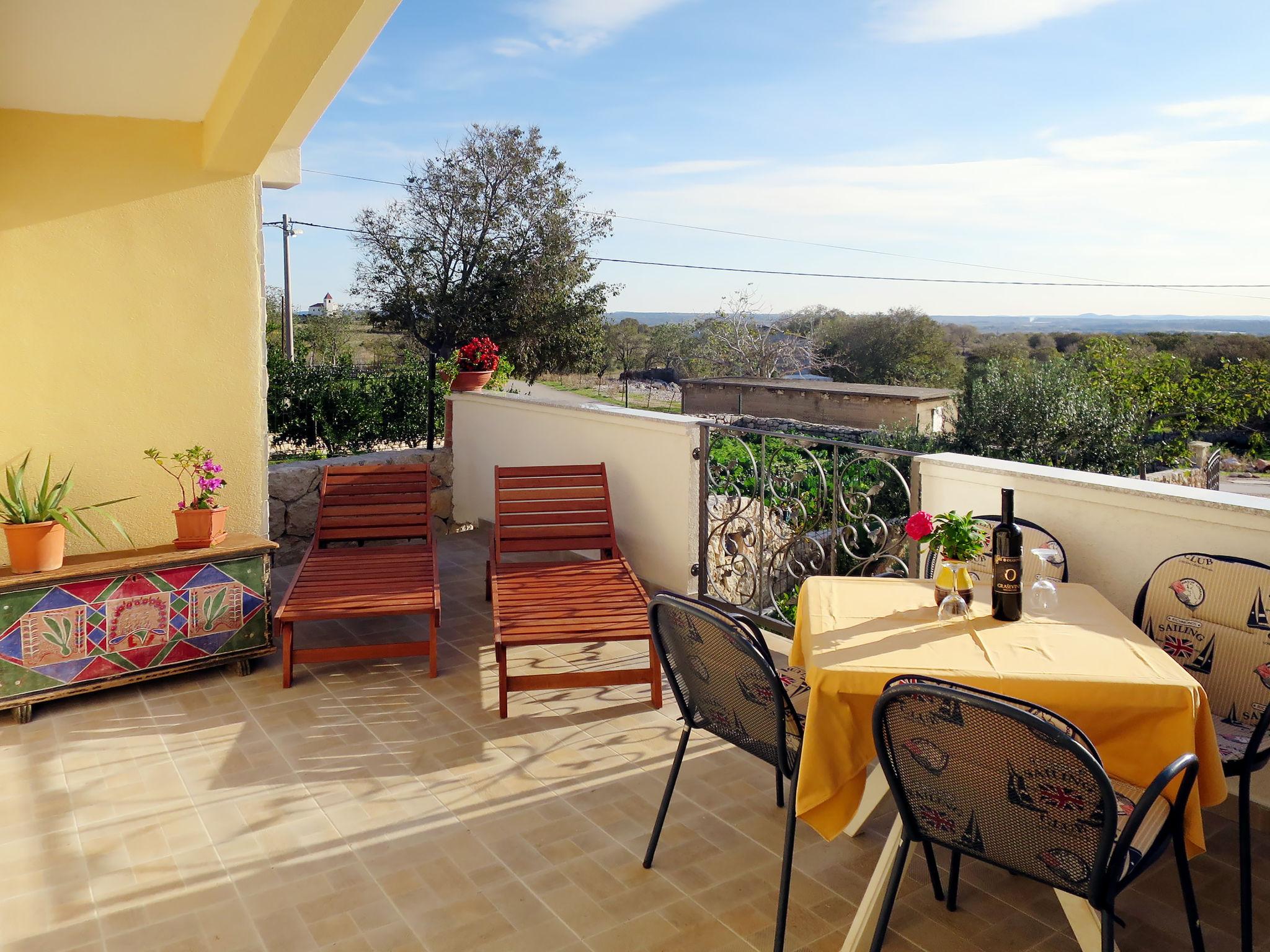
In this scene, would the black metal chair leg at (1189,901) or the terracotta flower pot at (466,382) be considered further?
the terracotta flower pot at (466,382)

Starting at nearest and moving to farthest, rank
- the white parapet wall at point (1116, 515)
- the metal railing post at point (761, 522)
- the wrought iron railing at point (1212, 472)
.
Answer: the white parapet wall at point (1116, 515) < the metal railing post at point (761, 522) < the wrought iron railing at point (1212, 472)

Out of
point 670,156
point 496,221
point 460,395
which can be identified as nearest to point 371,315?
point 496,221

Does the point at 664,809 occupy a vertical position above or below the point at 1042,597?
below

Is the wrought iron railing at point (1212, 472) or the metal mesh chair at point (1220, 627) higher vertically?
the metal mesh chair at point (1220, 627)

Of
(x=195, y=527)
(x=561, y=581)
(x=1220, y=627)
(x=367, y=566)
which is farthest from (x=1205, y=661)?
(x=195, y=527)

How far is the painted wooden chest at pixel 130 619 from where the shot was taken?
3.54m

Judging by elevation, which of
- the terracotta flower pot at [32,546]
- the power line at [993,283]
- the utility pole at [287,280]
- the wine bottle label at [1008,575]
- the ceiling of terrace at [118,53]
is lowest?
the terracotta flower pot at [32,546]

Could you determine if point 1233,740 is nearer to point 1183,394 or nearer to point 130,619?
point 130,619

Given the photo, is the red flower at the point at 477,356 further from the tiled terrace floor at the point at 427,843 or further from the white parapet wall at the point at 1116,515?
the white parapet wall at the point at 1116,515

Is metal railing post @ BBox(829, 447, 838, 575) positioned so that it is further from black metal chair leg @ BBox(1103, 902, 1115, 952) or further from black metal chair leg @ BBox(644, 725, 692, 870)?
black metal chair leg @ BBox(1103, 902, 1115, 952)

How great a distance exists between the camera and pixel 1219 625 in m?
2.54

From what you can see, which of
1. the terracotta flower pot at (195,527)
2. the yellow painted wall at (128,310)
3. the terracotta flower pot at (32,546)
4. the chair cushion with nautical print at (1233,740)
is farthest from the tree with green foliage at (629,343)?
the chair cushion with nautical print at (1233,740)

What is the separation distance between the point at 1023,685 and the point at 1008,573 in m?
0.47

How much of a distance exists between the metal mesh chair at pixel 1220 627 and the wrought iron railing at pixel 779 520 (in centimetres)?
103
